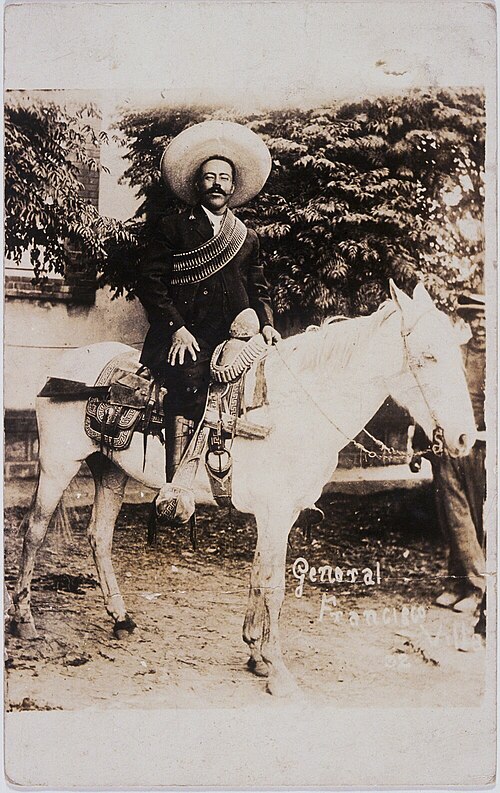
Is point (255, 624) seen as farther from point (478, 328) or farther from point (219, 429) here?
point (478, 328)

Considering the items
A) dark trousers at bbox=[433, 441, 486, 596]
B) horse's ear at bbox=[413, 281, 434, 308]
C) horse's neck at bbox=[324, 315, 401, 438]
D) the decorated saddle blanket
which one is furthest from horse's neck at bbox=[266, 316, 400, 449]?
the decorated saddle blanket

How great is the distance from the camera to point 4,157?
11.5 ft

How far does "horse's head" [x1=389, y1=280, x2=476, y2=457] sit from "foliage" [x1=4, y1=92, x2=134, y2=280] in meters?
1.37

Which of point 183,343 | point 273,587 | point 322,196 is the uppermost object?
point 322,196

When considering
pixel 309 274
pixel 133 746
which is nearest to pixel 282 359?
pixel 309 274

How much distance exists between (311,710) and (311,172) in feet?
7.77

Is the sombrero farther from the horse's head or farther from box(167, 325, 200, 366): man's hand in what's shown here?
the horse's head

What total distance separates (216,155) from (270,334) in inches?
32.2

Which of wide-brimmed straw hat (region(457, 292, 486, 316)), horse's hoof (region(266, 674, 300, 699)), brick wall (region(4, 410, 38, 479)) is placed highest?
wide-brimmed straw hat (region(457, 292, 486, 316))

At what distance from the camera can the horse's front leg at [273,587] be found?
11.3 ft

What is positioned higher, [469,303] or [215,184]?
[215,184]

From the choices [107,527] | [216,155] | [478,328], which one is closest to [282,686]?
[107,527]

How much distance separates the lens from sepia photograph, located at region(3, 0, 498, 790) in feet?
11.4

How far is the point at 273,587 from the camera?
11.4 feet
